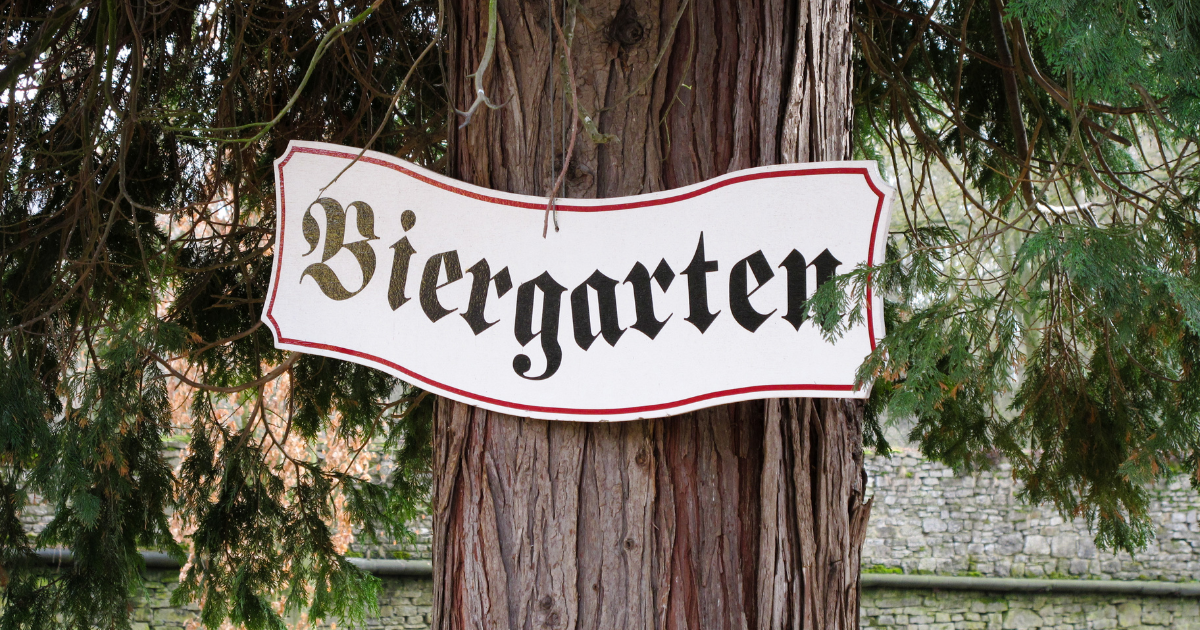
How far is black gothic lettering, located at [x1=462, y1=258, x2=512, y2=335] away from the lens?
1.61 m

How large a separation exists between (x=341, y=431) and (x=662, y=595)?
210 cm

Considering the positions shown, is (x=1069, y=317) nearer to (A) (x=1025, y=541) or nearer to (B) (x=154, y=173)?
(B) (x=154, y=173)

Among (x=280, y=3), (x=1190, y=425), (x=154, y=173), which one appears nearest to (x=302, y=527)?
Answer: (x=154, y=173)

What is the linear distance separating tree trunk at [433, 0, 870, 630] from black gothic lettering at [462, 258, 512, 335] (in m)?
0.15

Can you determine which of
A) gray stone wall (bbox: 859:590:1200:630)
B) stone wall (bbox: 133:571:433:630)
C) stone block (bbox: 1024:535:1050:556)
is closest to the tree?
stone wall (bbox: 133:571:433:630)

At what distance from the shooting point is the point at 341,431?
10.9ft

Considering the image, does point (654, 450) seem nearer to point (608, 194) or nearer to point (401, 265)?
point (608, 194)

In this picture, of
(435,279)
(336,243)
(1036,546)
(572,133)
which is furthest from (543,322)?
(1036,546)

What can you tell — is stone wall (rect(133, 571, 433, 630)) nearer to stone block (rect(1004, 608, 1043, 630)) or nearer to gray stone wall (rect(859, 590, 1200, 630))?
gray stone wall (rect(859, 590, 1200, 630))

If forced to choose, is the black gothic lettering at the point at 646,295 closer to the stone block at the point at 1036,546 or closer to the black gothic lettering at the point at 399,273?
the black gothic lettering at the point at 399,273

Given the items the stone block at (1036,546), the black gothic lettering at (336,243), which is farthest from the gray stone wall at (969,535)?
the black gothic lettering at (336,243)

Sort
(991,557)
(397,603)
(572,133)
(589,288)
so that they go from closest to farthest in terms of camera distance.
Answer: (572,133)
(589,288)
(397,603)
(991,557)

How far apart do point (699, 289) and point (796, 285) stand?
159 millimetres

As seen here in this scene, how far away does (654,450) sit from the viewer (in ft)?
5.03
